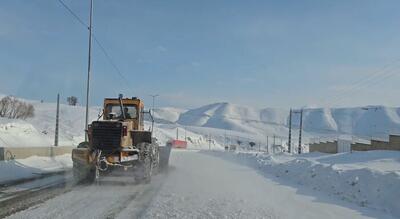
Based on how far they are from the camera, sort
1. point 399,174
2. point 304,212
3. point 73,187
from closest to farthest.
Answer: point 304,212 < point 399,174 < point 73,187

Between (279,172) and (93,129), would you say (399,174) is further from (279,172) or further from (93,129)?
(279,172)

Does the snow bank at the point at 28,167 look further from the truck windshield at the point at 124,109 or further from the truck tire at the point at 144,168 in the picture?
the truck tire at the point at 144,168

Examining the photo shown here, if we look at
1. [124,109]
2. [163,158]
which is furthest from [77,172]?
[163,158]

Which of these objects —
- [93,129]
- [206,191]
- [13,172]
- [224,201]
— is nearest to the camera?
[224,201]

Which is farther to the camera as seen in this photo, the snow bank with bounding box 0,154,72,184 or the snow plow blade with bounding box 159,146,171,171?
the snow plow blade with bounding box 159,146,171,171

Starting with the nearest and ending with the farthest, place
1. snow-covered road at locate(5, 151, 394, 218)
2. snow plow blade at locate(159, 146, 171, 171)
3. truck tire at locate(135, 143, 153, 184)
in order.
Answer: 1. snow-covered road at locate(5, 151, 394, 218)
2. truck tire at locate(135, 143, 153, 184)
3. snow plow blade at locate(159, 146, 171, 171)

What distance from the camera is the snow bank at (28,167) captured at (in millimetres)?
22703

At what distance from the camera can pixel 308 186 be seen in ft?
64.5

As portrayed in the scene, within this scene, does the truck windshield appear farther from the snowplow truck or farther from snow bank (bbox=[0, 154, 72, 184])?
snow bank (bbox=[0, 154, 72, 184])

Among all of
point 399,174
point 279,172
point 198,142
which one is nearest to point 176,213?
point 399,174

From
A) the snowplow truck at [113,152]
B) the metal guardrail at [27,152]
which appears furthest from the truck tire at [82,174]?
the metal guardrail at [27,152]

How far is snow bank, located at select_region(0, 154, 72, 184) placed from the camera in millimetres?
22703

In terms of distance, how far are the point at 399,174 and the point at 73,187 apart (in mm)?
10434

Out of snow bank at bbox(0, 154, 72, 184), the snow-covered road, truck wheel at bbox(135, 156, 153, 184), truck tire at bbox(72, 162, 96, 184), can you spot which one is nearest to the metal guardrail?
snow bank at bbox(0, 154, 72, 184)
